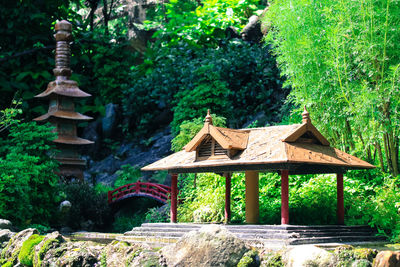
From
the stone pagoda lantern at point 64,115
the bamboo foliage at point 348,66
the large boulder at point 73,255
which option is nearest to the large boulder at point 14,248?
the large boulder at point 73,255

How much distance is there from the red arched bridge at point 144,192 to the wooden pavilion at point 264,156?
595cm

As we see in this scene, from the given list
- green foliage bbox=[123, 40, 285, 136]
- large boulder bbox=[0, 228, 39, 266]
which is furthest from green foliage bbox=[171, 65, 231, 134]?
large boulder bbox=[0, 228, 39, 266]

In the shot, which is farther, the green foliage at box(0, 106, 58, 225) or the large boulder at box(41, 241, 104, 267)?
the green foliage at box(0, 106, 58, 225)

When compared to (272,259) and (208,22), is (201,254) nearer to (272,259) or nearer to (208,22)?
(272,259)

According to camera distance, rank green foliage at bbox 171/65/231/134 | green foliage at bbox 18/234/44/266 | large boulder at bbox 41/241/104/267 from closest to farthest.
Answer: large boulder at bbox 41/241/104/267, green foliage at bbox 18/234/44/266, green foliage at bbox 171/65/231/134

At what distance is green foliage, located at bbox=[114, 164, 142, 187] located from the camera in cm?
2534

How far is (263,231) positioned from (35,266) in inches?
187

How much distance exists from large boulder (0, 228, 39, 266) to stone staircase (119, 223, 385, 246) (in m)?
2.52

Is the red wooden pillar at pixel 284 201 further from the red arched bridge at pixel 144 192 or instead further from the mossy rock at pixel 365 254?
the red arched bridge at pixel 144 192

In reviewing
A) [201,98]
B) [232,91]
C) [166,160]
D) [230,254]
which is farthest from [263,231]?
[232,91]

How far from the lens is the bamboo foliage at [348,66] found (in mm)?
13734

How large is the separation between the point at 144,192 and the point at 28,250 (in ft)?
30.7

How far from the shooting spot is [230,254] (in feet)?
31.2

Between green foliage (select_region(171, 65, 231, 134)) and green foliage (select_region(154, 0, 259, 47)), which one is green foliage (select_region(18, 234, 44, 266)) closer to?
green foliage (select_region(171, 65, 231, 134))
